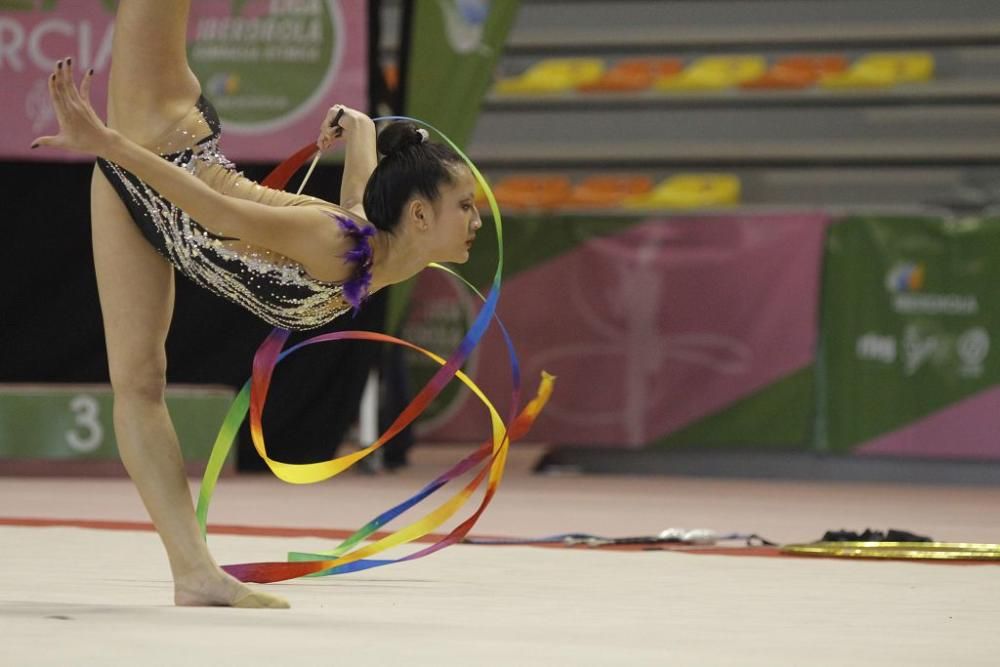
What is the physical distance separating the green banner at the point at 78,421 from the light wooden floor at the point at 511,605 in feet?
4.39

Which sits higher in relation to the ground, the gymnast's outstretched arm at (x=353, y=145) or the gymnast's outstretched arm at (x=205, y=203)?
the gymnast's outstretched arm at (x=353, y=145)

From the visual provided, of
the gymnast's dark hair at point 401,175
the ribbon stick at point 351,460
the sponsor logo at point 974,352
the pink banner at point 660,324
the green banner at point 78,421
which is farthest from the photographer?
the pink banner at point 660,324

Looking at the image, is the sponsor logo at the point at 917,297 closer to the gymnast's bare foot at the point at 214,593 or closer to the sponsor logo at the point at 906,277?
the sponsor logo at the point at 906,277

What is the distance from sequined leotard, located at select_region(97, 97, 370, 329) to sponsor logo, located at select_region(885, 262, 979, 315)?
4951 millimetres

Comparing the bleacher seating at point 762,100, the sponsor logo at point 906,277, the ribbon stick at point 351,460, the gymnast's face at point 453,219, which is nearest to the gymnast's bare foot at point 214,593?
the ribbon stick at point 351,460

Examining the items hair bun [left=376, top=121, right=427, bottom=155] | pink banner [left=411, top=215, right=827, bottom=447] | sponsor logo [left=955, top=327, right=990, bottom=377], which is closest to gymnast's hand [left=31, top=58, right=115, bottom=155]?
hair bun [left=376, top=121, right=427, bottom=155]

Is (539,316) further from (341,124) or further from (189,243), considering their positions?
(189,243)

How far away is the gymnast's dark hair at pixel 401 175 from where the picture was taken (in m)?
2.78

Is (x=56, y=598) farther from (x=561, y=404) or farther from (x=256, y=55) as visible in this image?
(x=561, y=404)

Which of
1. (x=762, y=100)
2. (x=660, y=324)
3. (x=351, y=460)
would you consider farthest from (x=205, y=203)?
(x=762, y=100)

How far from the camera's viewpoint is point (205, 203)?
2484 mm

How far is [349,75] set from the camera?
6.93m

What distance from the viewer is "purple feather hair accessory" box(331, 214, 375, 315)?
269 centimetres

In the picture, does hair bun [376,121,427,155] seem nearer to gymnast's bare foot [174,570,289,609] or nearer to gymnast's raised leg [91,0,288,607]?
gymnast's raised leg [91,0,288,607]
